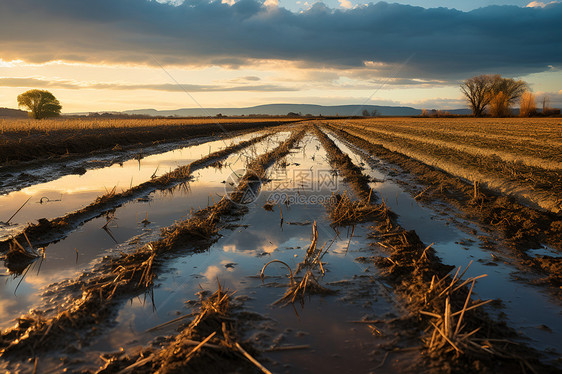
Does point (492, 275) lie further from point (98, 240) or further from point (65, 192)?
point (65, 192)

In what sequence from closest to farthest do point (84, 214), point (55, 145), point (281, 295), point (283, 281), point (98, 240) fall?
1. point (281, 295)
2. point (283, 281)
3. point (98, 240)
4. point (84, 214)
5. point (55, 145)

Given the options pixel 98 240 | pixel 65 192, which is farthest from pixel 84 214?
pixel 65 192

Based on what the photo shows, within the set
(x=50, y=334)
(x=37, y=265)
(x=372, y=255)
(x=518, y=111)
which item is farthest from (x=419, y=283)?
(x=518, y=111)

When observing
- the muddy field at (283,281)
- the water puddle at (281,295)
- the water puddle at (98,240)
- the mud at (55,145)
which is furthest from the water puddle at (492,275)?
the mud at (55,145)

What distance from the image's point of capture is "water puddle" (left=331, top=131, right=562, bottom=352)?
2.81 meters

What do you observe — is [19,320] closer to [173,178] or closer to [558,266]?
[558,266]

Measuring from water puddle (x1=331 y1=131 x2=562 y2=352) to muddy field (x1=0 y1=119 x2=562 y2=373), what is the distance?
0.02 meters

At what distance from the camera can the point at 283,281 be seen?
3.63 metres

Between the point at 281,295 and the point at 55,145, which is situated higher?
the point at 55,145

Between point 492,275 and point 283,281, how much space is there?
225 cm

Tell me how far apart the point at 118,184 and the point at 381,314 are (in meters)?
7.58

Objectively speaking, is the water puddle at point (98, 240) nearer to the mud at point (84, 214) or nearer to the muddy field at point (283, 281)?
the muddy field at point (283, 281)

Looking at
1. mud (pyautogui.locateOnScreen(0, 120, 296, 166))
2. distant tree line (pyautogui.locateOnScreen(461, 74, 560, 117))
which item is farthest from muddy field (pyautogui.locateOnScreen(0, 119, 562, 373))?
distant tree line (pyautogui.locateOnScreen(461, 74, 560, 117))

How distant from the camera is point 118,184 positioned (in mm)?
8680
